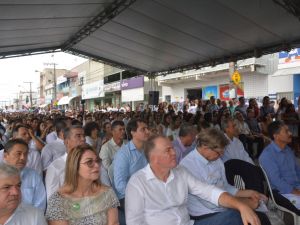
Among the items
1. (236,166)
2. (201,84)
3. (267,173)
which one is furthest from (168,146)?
(201,84)

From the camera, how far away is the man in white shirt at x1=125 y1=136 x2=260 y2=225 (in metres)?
2.41

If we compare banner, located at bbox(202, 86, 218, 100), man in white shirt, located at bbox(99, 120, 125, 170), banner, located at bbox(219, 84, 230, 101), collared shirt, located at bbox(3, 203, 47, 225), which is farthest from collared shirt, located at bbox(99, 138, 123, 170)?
banner, located at bbox(202, 86, 218, 100)

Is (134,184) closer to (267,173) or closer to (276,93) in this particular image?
(267,173)

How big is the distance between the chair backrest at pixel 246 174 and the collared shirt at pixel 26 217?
2.05 m

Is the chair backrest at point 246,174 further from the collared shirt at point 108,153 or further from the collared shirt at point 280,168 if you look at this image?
the collared shirt at point 108,153

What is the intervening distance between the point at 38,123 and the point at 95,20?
11.8 feet

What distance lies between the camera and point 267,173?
3807 millimetres

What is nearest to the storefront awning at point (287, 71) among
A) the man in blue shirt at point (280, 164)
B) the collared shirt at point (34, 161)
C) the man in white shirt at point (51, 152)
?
the man in blue shirt at point (280, 164)

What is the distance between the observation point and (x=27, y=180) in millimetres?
3031

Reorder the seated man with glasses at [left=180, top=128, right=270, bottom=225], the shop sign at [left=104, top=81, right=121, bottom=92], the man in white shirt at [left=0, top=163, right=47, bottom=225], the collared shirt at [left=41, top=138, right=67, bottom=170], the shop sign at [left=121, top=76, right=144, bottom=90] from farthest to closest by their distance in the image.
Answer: the shop sign at [left=104, top=81, right=121, bottom=92], the shop sign at [left=121, top=76, right=144, bottom=90], the collared shirt at [left=41, top=138, right=67, bottom=170], the seated man with glasses at [left=180, top=128, right=270, bottom=225], the man in white shirt at [left=0, top=163, right=47, bottom=225]

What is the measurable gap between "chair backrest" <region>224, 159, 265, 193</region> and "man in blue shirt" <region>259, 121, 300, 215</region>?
1.21ft

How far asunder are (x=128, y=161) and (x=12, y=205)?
172 cm

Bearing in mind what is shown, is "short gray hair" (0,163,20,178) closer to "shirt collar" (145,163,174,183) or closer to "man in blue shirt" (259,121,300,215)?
"shirt collar" (145,163,174,183)

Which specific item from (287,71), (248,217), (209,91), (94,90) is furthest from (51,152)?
(94,90)
